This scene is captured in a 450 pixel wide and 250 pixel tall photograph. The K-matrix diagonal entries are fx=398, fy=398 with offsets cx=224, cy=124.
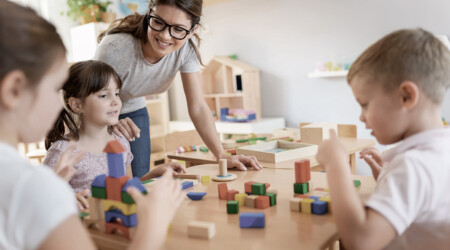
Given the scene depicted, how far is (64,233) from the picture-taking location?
68 cm

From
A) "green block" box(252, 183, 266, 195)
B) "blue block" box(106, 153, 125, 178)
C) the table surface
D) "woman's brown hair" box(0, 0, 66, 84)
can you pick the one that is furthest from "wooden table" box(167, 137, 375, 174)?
"woman's brown hair" box(0, 0, 66, 84)

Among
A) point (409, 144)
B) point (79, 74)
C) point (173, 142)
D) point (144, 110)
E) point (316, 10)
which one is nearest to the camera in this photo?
point (409, 144)

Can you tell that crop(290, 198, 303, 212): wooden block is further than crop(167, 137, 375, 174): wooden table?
No

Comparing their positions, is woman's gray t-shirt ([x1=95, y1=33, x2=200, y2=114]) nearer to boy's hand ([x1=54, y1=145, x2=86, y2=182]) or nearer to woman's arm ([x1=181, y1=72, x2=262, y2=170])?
woman's arm ([x1=181, y1=72, x2=262, y2=170])

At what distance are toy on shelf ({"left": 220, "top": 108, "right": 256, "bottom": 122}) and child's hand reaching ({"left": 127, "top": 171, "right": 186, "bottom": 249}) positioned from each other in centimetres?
313

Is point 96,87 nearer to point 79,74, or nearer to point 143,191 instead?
point 79,74

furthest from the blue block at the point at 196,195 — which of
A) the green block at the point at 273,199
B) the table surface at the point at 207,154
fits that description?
the table surface at the point at 207,154

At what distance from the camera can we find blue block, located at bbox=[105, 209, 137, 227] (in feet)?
3.13

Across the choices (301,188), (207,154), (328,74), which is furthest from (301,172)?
(328,74)

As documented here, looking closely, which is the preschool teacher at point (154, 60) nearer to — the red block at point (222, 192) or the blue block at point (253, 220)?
the red block at point (222, 192)

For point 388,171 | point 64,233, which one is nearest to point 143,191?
point 64,233

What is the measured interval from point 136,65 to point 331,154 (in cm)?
121

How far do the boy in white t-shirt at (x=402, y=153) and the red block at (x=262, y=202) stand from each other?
0.23m

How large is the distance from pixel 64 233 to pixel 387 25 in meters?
3.38
